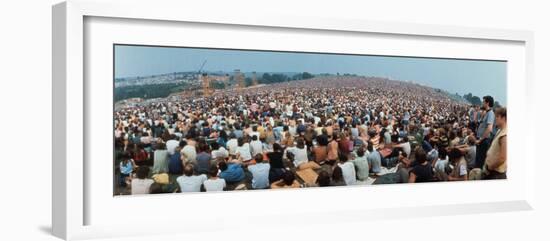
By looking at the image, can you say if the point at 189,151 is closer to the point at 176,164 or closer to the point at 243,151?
the point at 176,164

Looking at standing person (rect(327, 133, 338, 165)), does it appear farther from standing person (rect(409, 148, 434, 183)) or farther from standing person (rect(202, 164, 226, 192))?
standing person (rect(202, 164, 226, 192))

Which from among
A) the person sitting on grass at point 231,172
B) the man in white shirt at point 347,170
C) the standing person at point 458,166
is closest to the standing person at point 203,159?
the person sitting on grass at point 231,172

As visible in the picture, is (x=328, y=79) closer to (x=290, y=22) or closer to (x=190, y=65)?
(x=290, y=22)

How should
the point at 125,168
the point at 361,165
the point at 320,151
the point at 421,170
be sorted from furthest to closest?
the point at 421,170
the point at 361,165
the point at 320,151
the point at 125,168

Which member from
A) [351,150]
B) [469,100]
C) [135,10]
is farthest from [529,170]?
[135,10]

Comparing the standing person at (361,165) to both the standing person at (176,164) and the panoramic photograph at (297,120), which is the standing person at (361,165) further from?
the standing person at (176,164)

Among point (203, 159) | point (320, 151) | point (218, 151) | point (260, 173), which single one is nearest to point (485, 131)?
point (320, 151)

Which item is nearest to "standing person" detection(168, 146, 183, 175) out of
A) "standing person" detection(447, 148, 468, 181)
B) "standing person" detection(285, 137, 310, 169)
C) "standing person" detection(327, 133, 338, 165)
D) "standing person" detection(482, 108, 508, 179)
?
"standing person" detection(285, 137, 310, 169)
